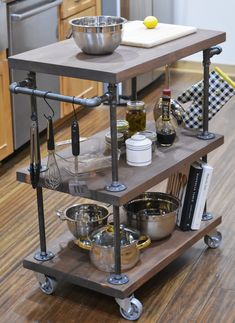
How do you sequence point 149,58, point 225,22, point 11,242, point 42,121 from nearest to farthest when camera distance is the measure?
point 149,58
point 11,242
point 42,121
point 225,22

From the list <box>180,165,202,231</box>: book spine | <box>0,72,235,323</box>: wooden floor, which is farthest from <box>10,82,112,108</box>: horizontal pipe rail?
<box>0,72,235,323</box>: wooden floor

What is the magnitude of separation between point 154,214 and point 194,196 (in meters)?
0.16

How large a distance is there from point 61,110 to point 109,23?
69.1 inches

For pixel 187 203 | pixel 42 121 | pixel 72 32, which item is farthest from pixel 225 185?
→ pixel 72 32

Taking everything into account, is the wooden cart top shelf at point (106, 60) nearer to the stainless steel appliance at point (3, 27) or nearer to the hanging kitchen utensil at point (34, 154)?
the hanging kitchen utensil at point (34, 154)

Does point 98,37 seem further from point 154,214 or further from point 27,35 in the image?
point 27,35

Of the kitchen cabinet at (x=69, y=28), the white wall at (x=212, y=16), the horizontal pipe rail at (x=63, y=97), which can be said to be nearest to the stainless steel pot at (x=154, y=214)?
the horizontal pipe rail at (x=63, y=97)

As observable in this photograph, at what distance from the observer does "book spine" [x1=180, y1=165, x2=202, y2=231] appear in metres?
2.67

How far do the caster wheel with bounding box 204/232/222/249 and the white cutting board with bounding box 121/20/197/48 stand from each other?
800 mm

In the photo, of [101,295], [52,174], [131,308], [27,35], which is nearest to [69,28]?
[27,35]

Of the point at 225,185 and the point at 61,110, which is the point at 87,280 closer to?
the point at 225,185

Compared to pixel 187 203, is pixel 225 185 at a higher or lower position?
lower

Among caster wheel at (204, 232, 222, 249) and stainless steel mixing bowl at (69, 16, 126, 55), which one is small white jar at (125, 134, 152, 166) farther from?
caster wheel at (204, 232, 222, 249)

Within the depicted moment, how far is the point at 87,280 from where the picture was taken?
2.43 m
